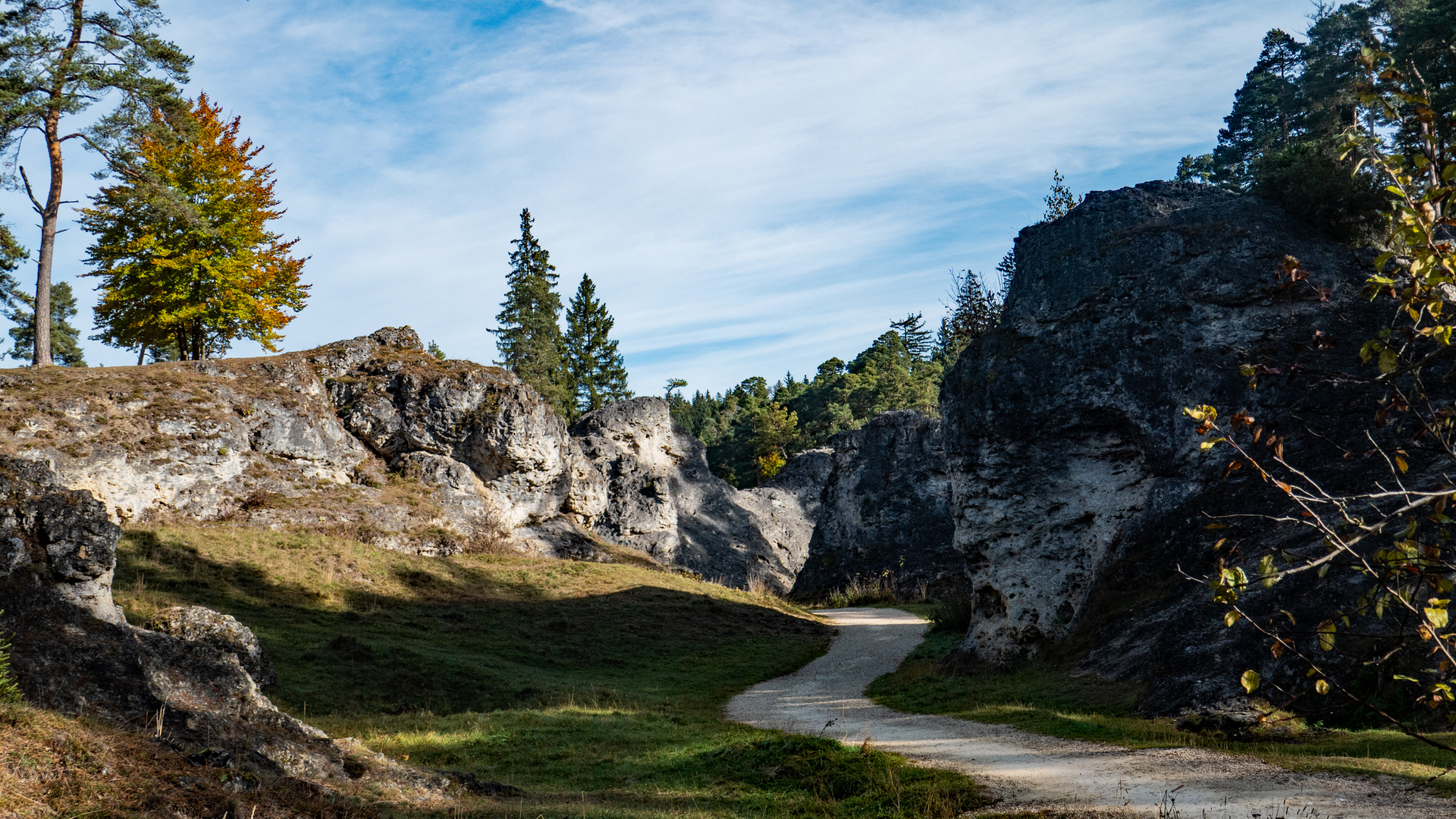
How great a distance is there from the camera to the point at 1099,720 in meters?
11.6

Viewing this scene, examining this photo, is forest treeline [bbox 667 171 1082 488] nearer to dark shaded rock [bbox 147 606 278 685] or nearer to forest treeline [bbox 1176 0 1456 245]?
forest treeline [bbox 1176 0 1456 245]

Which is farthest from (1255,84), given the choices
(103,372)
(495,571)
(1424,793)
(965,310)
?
(103,372)

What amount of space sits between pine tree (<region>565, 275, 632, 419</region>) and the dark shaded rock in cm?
5526

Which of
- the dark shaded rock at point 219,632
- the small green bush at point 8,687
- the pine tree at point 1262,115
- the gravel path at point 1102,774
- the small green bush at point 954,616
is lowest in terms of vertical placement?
the small green bush at point 954,616

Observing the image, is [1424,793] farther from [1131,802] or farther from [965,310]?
[965,310]

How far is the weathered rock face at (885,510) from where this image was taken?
1547 inches

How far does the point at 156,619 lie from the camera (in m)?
13.4

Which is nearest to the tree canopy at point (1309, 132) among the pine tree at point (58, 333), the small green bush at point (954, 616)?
the small green bush at point (954, 616)

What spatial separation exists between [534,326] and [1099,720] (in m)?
53.4

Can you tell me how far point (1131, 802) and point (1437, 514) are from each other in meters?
5.93

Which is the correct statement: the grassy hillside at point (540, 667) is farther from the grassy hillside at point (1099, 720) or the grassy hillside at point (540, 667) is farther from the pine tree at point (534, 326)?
the pine tree at point (534, 326)

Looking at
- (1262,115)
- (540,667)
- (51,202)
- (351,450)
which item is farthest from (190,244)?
(1262,115)

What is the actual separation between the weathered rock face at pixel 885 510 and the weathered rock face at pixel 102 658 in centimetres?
3220

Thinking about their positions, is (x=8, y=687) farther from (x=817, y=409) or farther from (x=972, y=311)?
(x=817, y=409)
